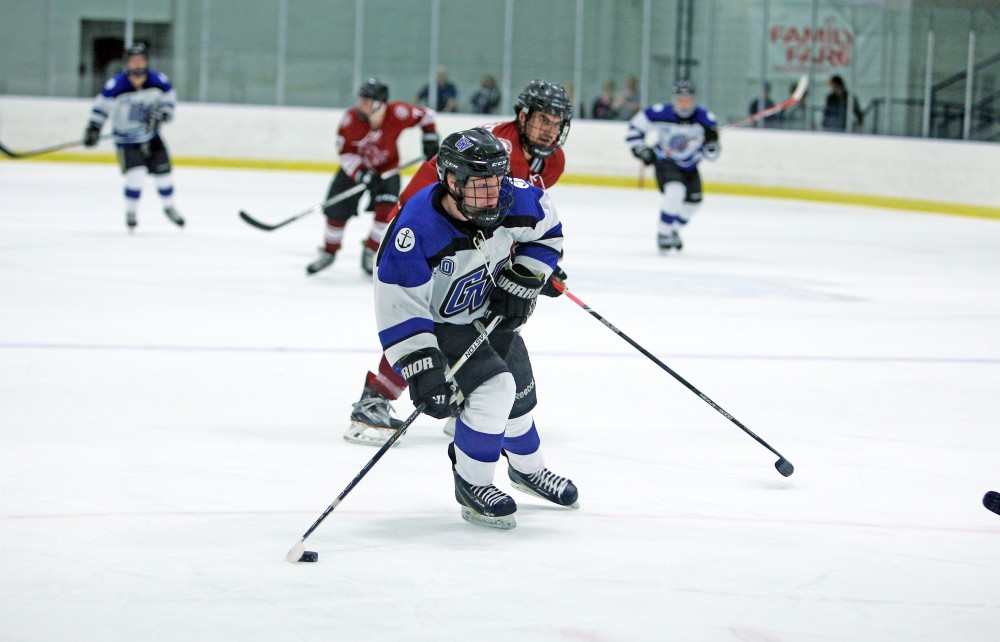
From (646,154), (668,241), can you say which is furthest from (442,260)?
(646,154)

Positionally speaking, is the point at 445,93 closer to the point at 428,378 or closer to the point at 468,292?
the point at 468,292

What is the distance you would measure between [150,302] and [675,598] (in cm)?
439

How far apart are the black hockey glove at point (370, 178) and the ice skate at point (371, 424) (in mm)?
3602

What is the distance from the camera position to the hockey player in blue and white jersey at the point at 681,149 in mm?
9406

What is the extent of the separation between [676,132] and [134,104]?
3834mm

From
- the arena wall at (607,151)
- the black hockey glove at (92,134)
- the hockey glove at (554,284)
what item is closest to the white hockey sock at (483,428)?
the hockey glove at (554,284)

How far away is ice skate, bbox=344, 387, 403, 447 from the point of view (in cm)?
384

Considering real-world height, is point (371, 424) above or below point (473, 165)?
below

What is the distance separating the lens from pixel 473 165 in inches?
111

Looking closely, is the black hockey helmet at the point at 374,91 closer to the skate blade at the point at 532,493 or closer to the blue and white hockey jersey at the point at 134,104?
the blue and white hockey jersey at the point at 134,104

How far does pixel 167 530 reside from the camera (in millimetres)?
2906

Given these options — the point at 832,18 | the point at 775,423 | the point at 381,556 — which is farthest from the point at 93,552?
the point at 832,18

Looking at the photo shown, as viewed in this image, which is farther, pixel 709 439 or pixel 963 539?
pixel 709 439

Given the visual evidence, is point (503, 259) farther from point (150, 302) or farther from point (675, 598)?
point (150, 302)
